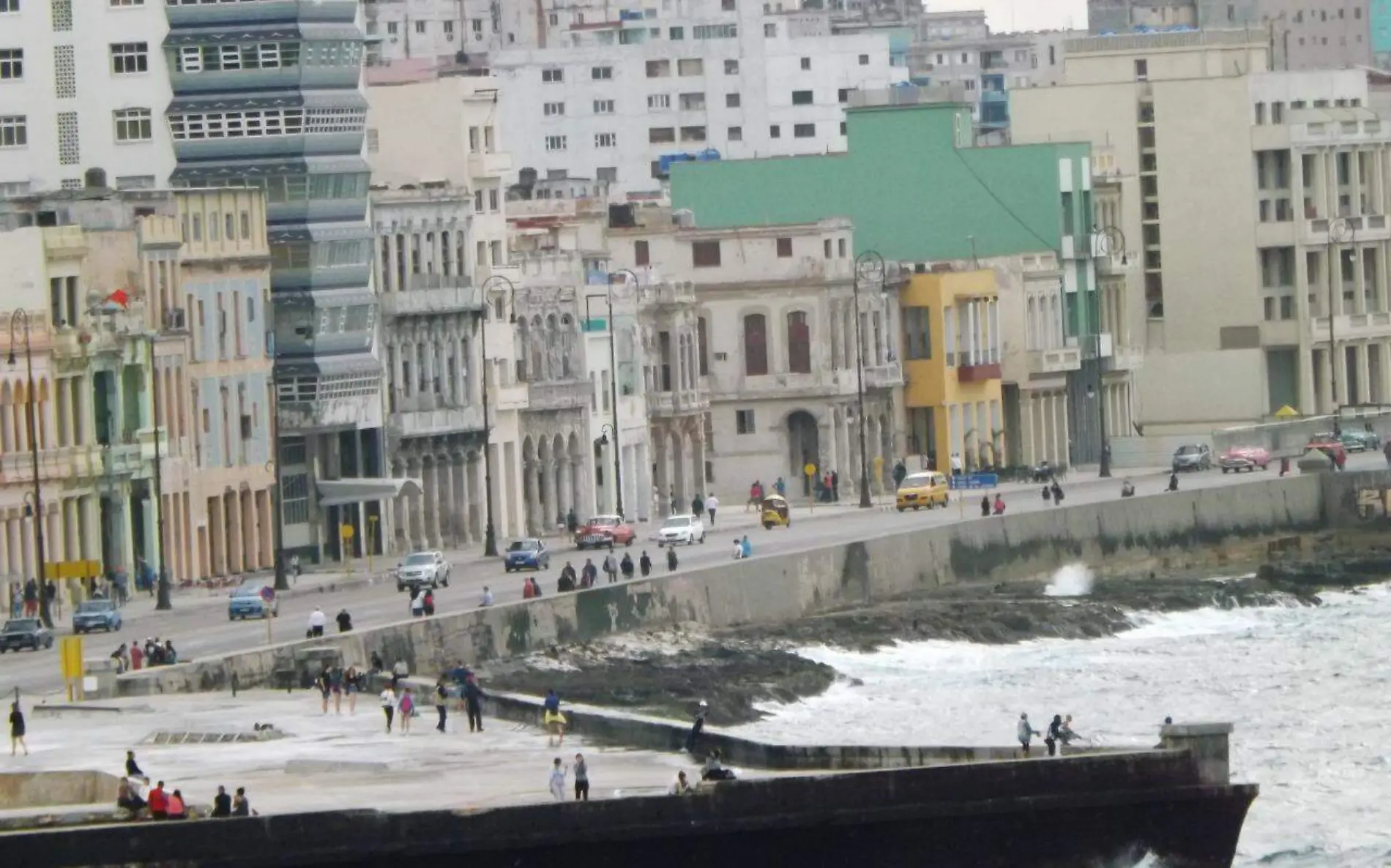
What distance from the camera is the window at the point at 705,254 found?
136375mm

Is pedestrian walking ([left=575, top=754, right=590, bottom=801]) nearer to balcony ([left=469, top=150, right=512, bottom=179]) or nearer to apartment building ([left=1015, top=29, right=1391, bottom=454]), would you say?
balcony ([left=469, top=150, right=512, bottom=179])

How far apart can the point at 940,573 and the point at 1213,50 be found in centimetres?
6474

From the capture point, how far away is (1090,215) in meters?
155

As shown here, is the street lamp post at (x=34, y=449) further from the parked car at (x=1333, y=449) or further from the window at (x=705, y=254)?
the parked car at (x=1333, y=449)

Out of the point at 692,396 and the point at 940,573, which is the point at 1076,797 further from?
the point at 692,396

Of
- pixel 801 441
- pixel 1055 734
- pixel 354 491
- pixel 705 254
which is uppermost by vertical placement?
pixel 705 254

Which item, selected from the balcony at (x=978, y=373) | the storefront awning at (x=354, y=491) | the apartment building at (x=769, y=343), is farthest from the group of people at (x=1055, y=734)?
the balcony at (x=978, y=373)

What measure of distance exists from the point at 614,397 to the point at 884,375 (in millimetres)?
14433

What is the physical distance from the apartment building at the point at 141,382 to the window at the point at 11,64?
9260 mm

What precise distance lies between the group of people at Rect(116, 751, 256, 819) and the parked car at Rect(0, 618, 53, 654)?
25849 mm

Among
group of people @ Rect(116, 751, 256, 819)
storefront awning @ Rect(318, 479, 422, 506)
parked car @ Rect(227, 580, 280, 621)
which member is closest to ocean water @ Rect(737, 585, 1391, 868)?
parked car @ Rect(227, 580, 280, 621)

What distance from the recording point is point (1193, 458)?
13988 cm

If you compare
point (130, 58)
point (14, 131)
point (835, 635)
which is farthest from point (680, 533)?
point (14, 131)

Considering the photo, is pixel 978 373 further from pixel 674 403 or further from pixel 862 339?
pixel 674 403
